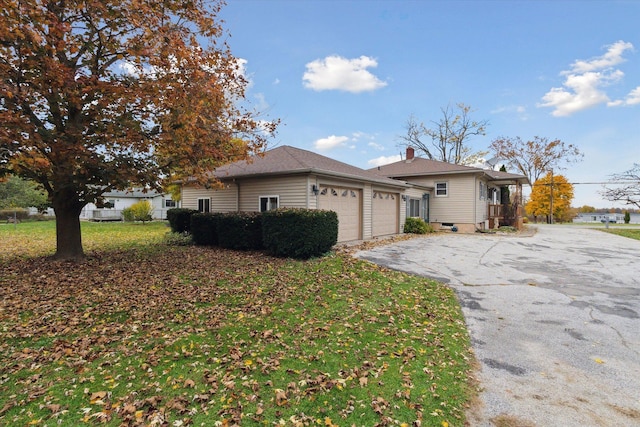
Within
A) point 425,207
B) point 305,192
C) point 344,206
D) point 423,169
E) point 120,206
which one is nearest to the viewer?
point 305,192

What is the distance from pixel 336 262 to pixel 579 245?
1149 cm

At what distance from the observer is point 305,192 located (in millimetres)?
11086

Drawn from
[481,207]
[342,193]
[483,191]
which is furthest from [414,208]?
[342,193]

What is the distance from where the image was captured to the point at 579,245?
1370 cm

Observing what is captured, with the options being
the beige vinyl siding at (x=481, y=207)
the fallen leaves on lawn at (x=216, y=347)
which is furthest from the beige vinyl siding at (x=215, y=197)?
the beige vinyl siding at (x=481, y=207)

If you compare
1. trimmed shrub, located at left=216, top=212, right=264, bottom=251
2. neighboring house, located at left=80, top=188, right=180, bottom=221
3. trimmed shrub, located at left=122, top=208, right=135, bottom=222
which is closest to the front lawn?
trimmed shrub, located at left=216, top=212, right=264, bottom=251

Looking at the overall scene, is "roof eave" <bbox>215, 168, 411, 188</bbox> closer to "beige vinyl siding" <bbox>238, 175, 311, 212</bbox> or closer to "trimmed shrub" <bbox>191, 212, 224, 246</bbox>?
"beige vinyl siding" <bbox>238, 175, 311, 212</bbox>

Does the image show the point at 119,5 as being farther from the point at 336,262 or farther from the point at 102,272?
the point at 336,262

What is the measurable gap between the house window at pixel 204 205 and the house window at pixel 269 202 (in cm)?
371

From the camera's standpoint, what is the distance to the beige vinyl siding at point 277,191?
1121cm

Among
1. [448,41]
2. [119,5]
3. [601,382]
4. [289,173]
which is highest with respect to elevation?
[448,41]

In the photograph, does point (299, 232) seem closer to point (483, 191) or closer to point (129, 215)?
point (483, 191)

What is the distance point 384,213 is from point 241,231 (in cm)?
746

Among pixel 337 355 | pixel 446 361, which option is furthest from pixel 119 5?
pixel 446 361
